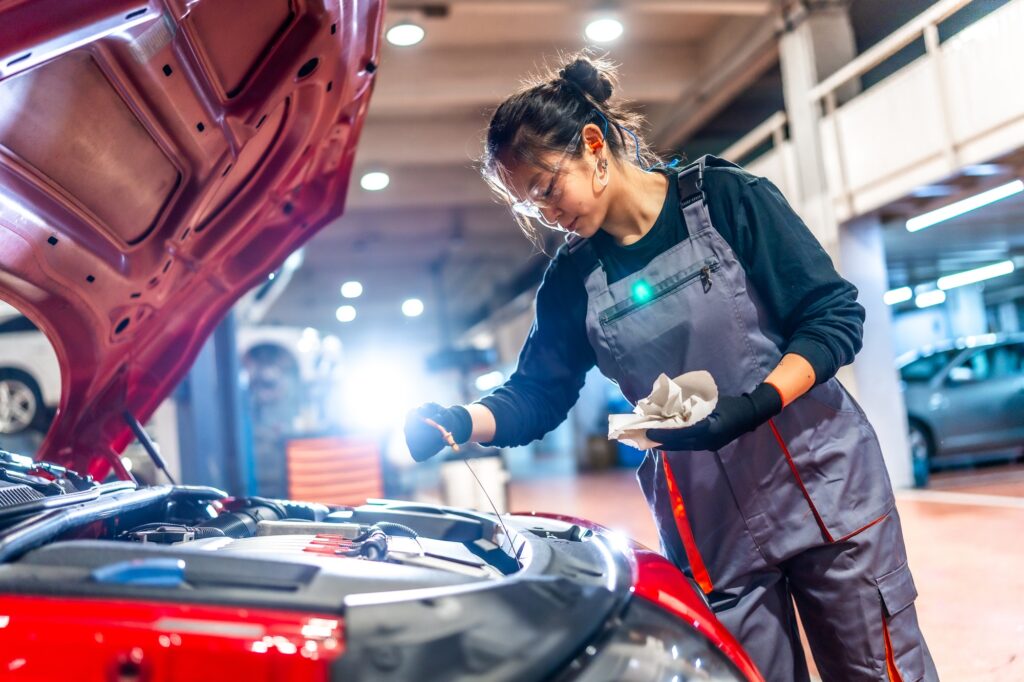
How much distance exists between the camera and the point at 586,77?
1344 mm

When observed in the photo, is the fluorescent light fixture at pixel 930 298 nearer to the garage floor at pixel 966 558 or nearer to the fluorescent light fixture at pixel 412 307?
the garage floor at pixel 966 558

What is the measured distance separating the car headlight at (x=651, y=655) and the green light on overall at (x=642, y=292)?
1.71 feet

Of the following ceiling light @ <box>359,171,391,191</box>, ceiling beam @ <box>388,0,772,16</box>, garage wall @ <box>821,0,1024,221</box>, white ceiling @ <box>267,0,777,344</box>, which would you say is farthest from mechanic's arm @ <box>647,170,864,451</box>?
ceiling light @ <box>359,171,391,191</box>

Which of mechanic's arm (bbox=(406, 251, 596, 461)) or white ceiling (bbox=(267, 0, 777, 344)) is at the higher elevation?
white ceiling (bbox=(267, 0, 777, 344))

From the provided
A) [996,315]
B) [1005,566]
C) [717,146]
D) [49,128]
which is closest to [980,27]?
[1005,566]

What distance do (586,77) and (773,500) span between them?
756 millimetres

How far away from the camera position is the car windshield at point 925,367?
21.4 feet

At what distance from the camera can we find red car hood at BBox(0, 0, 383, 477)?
1091 mm

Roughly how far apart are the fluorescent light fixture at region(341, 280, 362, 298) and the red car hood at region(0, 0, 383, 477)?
1347 cm

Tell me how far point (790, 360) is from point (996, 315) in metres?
11.9

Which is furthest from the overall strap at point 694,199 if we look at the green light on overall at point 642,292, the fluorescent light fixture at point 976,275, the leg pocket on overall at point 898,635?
the fluorescent light fixture at point 976,275

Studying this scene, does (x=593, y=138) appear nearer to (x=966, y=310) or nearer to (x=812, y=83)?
(x=812, y=83)

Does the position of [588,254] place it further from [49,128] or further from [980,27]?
[980,27]

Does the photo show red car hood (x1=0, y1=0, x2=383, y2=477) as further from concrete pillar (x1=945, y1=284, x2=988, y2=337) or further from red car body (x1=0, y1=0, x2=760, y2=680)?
concrete pillar (x1=945, y1=284, x2=988, y2=337)
